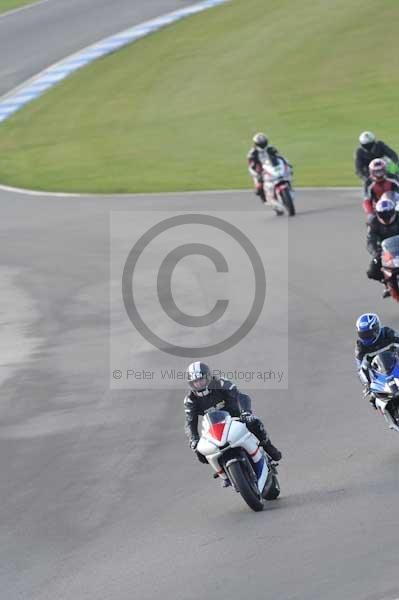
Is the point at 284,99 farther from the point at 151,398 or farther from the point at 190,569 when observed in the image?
the point at 190,569

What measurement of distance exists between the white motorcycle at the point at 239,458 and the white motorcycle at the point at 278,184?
1543 cm

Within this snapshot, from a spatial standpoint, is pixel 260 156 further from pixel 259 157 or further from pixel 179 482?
pixel 179 482

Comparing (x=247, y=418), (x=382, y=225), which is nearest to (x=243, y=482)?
(x=247, y=418)

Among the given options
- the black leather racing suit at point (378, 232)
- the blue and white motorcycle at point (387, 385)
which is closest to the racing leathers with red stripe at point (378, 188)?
the black leather racing suit at point (378, 232)

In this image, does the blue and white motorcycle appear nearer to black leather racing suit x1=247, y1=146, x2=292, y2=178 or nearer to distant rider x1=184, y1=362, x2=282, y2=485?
distant rider x1=184, y1=362, x2=282, y2=485

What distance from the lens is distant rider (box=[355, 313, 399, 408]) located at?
12.0 metres

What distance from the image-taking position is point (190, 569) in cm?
949

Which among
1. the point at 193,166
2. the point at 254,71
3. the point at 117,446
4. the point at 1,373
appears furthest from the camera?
the point at 254,71

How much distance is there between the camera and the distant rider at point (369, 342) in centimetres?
1198

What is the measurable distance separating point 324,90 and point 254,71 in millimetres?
3730

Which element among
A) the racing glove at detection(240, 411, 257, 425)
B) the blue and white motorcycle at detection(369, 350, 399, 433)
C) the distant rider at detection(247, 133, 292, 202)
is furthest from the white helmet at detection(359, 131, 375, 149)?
the racing glove at detection(240, 411, 257, 425)

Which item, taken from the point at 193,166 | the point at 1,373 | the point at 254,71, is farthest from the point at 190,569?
the point at 254,71

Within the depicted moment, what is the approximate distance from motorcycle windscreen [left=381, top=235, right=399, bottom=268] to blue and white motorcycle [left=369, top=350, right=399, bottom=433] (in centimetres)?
496

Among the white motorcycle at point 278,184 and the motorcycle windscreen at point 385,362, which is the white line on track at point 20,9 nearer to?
the white motorcycle at point 278,184
